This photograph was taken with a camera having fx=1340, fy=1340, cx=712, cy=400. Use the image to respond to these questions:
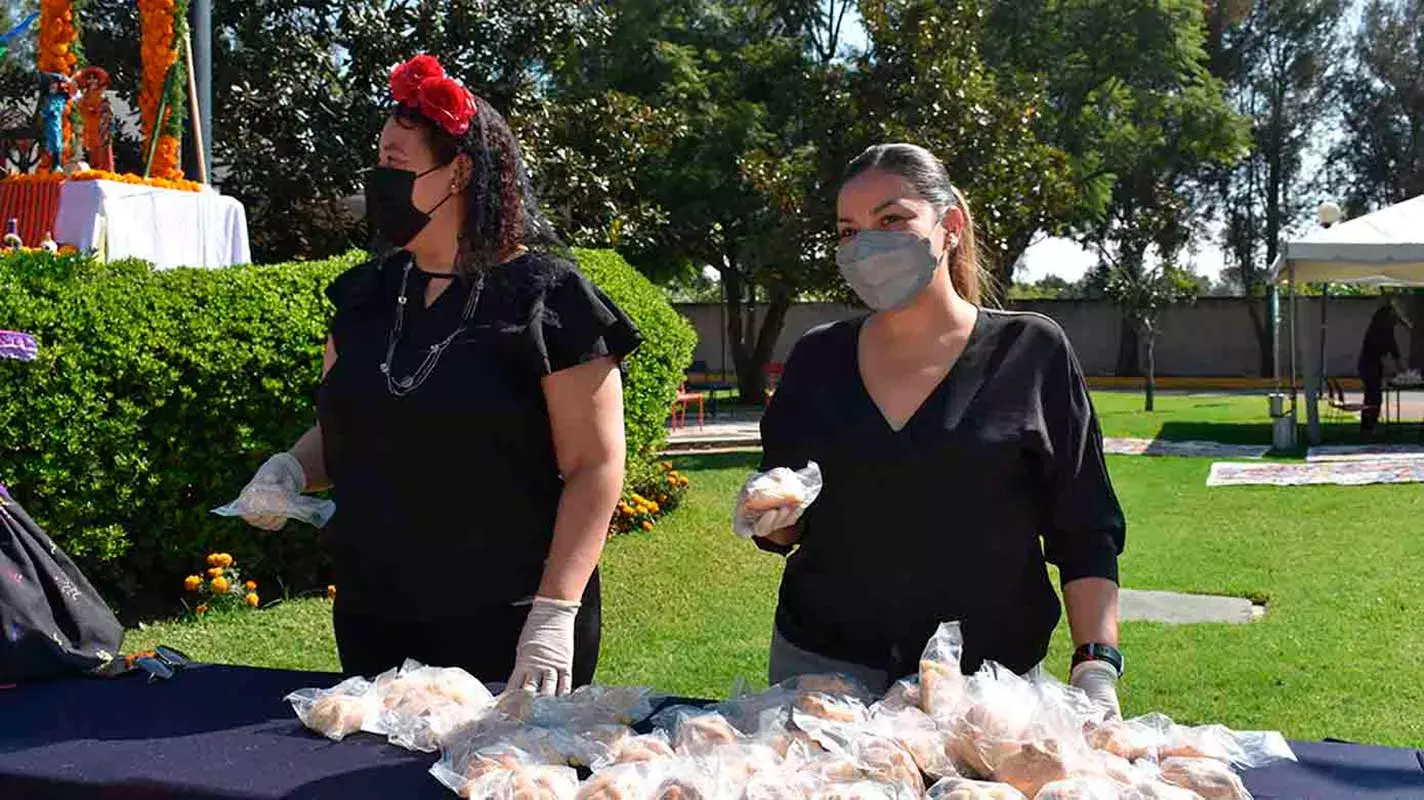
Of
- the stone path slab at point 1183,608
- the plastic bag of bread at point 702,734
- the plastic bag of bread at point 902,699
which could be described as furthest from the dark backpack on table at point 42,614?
the stone path slab at point 1183,608

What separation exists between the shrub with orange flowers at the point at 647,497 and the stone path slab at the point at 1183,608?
128 inches

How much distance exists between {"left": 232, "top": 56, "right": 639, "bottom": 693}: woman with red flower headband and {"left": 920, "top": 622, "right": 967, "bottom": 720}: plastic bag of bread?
0.63 m

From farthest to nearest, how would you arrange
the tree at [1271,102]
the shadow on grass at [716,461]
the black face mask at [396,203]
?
the tree at [1271,102] → the shadow on grass at [716,461] → the black face mask at [396,203]

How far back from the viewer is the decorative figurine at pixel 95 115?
8352mm

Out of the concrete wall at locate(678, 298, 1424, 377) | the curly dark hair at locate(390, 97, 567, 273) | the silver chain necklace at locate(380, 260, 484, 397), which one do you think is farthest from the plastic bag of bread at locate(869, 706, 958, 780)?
the concrete wall at locate(678, 298, 1424, 377)

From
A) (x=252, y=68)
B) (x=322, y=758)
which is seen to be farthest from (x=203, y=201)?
(x=322, y=758)

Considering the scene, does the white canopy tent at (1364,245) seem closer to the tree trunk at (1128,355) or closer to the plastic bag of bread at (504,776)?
the plastic bag of bread at (504,776)

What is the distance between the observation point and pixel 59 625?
2436 mm

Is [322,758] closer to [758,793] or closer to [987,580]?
[758,793]

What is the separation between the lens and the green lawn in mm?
5250

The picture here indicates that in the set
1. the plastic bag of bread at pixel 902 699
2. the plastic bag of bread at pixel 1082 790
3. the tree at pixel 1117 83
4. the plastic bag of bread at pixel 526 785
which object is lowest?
the plastic bag of bread at pixel 526 785

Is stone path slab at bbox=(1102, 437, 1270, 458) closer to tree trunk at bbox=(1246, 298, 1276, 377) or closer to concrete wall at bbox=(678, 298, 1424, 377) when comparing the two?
concrete wall at bbox=(678, 298, 1424, 377)

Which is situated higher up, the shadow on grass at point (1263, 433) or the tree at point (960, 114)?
the tree at point (960, 114)

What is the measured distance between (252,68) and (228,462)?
7.36m
